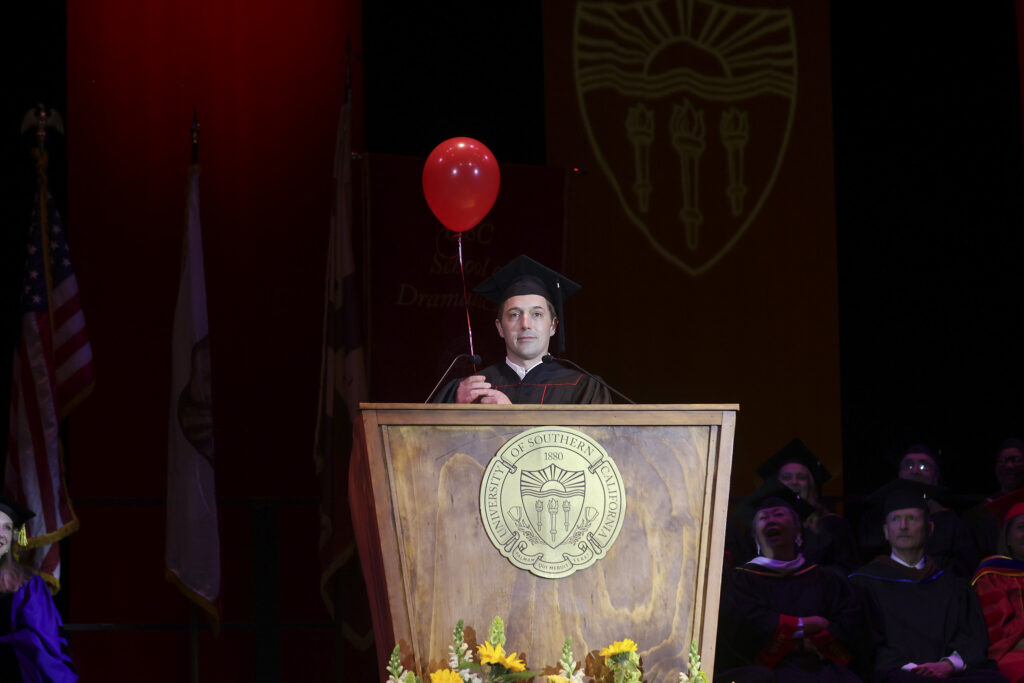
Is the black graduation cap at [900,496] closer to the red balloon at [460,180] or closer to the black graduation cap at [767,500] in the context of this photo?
the black graduation cap at [767,500]

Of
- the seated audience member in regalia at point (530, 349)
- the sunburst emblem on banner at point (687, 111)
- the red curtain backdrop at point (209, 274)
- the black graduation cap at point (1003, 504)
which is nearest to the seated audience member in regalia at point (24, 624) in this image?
the red curtain backdrop at point (209, 274)

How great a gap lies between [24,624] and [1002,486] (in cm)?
429

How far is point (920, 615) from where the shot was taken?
4.51 m

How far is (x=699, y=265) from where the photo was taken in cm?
622

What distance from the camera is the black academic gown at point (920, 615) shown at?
14.4 feet

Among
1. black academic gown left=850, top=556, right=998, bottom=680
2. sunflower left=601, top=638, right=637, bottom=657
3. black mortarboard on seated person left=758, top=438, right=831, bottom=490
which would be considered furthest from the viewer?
black mortarboard on seated person left=758, top=438, right=831, bottom=490

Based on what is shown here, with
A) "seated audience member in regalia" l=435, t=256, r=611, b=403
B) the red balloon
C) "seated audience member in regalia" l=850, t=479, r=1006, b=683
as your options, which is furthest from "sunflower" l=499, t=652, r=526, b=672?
"seated audience member in regalia" l=850, t=479, r=1006, b=683

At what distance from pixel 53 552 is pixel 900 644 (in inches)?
133

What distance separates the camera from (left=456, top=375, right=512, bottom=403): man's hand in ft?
8.77

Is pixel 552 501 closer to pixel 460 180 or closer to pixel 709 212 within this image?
pixel 460 180

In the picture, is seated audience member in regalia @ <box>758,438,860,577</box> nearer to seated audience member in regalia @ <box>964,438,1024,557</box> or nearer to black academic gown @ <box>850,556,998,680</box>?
black academic gown @ <box>850,556,998,680</box>

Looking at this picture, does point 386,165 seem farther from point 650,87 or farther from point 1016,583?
point 1016,583

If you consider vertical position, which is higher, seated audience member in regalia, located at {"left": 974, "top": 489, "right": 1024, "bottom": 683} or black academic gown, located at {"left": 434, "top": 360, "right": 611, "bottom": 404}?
black academic gown, located at {"left": 434, "top": 360, "right": 611, "bottom": 404}

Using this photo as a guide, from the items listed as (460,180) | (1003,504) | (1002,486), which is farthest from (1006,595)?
(460,180)
